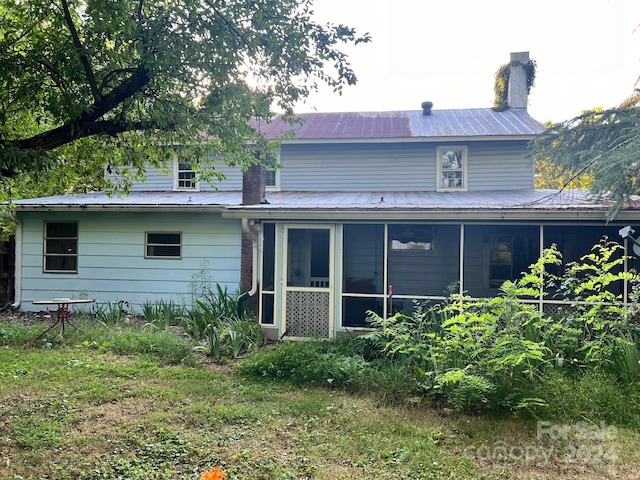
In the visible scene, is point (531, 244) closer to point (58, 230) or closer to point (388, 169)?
point (388, 169)

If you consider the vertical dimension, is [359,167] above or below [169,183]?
above

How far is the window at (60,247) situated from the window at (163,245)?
202cm

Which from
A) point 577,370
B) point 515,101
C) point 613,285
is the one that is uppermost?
point 515,101

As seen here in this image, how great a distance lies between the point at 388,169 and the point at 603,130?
5829 millimetres

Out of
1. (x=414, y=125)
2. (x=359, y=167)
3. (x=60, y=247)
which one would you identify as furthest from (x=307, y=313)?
(x=414, y=125)

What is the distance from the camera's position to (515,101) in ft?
46.5

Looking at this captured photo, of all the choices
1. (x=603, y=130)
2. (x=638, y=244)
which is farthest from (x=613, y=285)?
(x=603, y=130)

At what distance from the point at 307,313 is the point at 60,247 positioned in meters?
7.12

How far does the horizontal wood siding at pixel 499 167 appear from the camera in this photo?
37.9 ft

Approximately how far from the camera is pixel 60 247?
10602mm

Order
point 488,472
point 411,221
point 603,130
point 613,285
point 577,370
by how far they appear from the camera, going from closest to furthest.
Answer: point 488,472, point 577,370, point 603,130, point 411,221, point 613,285

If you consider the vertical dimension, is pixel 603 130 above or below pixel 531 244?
above

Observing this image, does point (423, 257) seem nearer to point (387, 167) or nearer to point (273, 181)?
point (387, 167)

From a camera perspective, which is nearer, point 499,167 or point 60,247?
point 60,247
